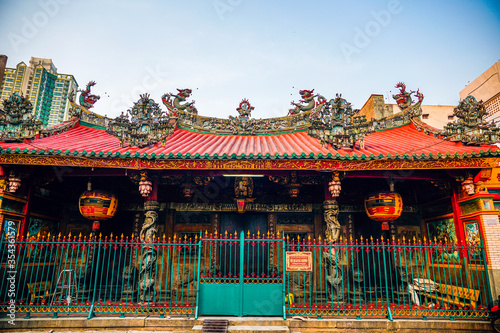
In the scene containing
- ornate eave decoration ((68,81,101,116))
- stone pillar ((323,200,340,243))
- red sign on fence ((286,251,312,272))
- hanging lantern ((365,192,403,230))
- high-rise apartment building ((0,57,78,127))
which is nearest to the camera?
red sign on fence ((286,251,312,272))

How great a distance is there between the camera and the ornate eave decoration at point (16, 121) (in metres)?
8.78

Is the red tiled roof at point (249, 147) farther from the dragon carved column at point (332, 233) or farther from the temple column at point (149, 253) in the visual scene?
the temple column at point (149, 253)

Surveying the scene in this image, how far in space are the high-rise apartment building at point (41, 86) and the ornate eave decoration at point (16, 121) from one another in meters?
44.1

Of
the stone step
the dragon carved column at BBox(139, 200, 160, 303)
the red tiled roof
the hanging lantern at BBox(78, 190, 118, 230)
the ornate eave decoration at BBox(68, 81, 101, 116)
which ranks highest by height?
the ornate eave decoration at BBox(68, 81, 101, 116)

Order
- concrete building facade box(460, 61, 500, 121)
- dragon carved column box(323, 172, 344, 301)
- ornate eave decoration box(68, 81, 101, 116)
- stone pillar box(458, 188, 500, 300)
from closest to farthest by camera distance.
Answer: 1. stone pillar box(458, 188, 500, 300)
2. dragon carved column box(323, 172, 344, 301)
3. ornate eave decoration box(68, 81, 101, 116)
4. concrete building facade box(460, 61, 500, 121)

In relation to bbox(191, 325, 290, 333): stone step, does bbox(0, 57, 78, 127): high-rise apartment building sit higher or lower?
higher

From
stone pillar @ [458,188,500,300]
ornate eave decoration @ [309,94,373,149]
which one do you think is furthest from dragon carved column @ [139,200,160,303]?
stone pillar @ [458,188,500,300]

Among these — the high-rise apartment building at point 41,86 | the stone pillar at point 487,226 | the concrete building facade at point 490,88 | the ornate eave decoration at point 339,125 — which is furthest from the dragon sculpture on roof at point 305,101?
the high-rise apartment building at point 41,86

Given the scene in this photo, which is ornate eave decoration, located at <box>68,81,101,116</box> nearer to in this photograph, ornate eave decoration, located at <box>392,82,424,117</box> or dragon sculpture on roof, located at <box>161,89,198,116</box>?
dragon sculpture on roof, located at <box>161,89,198,116</box>

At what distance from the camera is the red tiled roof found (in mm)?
8070

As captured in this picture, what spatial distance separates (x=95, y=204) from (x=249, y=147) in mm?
4822

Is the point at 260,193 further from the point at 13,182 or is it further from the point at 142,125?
the point at 13,182

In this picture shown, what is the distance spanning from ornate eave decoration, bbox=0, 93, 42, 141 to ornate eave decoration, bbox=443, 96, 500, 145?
12.4 meters

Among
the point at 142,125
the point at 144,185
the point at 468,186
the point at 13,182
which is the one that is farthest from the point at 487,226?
the point at 13,182
